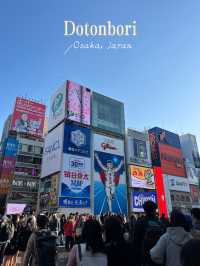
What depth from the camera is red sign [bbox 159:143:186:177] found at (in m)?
49.7

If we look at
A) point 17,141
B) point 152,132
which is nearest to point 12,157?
point 17,141

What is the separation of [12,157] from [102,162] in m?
14.9

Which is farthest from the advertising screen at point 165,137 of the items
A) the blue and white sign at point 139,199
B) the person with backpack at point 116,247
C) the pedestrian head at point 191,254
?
the pedestrian head at point 191,254

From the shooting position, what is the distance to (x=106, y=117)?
4269 centimetres

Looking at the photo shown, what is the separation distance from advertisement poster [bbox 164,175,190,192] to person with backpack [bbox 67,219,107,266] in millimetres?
48609

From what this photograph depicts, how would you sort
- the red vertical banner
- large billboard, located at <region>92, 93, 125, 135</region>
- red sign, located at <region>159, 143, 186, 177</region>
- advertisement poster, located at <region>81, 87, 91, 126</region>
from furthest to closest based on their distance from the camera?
red sign, located at <region>159, 143, 186, 177</region> → the red vertical banner → large billboard, located at <region>92, 93, 125, 135</region> → advertisement poster, located at <region>81, 87, 91, 126</region>

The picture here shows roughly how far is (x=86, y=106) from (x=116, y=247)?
3749 centimetres

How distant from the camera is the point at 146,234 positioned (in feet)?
9.38

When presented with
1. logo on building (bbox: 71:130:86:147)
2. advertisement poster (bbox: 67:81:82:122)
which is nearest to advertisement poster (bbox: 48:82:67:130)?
advertisement poster (bbox: 67:81:82:122)

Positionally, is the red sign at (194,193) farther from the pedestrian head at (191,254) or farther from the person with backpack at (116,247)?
the pedestrian head at (191,254)

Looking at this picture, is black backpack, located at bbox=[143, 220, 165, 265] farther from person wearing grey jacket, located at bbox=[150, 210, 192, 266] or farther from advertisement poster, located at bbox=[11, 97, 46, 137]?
advertisement poster, located at bbox=[11, 97, 46, 137]

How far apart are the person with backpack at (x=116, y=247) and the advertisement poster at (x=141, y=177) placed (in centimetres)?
3904

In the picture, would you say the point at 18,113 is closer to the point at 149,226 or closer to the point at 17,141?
the point at 17,141

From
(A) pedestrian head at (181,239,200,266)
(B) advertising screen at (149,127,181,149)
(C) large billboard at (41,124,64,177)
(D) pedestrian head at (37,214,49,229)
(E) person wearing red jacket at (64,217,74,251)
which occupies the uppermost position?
(B) advertising screen at (149,127,181,149)
